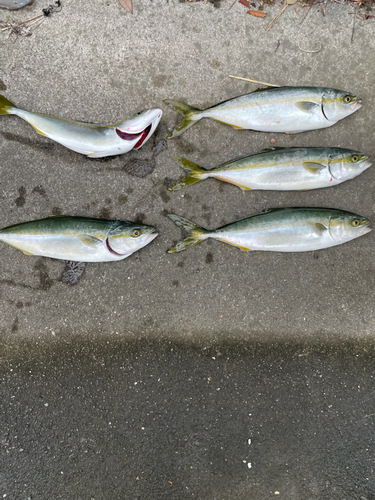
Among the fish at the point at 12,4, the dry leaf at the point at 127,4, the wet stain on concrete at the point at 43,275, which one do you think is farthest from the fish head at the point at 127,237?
the fish at the point at 12,4

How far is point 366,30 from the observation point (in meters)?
3.08

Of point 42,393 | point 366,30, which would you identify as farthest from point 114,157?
point 366,30

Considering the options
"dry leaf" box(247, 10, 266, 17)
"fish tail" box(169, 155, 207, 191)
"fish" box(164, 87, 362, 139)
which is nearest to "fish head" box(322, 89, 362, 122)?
"fish" box(164, 87, 362, 139)

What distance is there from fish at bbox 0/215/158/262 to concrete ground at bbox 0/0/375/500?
0.24 m

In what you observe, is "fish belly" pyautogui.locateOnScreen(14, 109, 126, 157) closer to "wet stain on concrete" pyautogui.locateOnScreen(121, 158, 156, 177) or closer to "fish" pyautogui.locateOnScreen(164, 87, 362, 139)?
"wet stain on concrete" pyautogui.locateOnScreen(121, 158, 156, 177)

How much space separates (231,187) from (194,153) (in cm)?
56

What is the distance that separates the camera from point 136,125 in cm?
281

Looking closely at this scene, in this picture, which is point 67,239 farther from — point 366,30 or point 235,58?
point 366,30

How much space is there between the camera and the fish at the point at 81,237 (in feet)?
9.41

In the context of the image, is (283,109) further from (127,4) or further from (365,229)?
(127,4)

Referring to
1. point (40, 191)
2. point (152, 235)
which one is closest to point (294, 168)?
point (152, 235)

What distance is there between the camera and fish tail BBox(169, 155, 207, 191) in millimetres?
3004

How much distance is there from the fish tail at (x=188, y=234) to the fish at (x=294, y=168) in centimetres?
54

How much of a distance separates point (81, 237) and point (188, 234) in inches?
44.2
